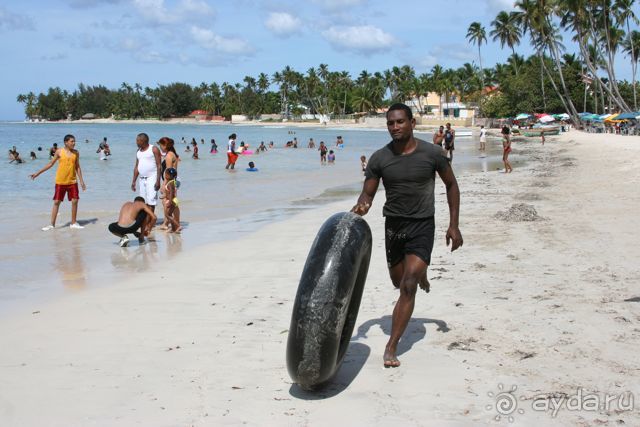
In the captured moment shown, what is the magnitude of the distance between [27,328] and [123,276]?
214 centimetres

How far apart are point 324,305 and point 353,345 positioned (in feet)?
3.48

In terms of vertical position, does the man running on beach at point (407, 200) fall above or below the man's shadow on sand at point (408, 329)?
above

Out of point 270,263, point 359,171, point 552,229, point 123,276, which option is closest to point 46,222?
point 123,276

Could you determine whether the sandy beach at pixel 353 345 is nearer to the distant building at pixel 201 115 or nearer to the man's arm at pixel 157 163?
the man's arm at pixel 157 163

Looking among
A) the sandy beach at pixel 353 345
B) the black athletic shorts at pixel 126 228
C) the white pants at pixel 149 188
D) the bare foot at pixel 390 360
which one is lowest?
the sandy beach at pixel 353 345

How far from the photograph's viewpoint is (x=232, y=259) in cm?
843

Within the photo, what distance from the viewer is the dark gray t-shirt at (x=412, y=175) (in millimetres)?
4492

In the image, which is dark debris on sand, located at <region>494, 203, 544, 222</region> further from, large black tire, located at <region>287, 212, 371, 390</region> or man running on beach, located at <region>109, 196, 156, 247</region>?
large black tire, located at <region>287, 212, 371, 390</region>

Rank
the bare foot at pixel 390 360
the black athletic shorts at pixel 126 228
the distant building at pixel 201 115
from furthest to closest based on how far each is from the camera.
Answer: the distant building at pixel 201 115, the black athletic shorts at pixel 126 228, the bare foot at pixel 390 360

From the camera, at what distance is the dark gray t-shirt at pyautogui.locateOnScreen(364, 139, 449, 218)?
14.7 ft

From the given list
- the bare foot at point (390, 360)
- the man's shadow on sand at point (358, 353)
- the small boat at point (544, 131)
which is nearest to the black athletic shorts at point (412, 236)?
the bare foot at point (390, 360)

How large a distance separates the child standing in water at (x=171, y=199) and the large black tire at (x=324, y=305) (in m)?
6.89

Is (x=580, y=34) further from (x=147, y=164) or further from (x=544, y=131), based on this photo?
(x=147, y=164)

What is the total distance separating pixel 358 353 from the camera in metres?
4.80
